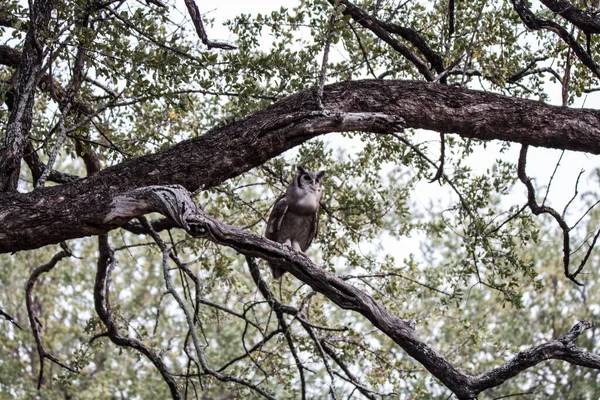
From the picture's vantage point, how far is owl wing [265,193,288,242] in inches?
222

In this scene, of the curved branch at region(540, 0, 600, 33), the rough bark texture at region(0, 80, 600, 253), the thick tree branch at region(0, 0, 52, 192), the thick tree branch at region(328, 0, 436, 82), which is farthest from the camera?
the thick tree branch at region(328, 0, 436, 82)

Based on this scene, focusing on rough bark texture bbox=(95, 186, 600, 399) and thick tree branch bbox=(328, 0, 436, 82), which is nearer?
rough bark texture bbox=(95, 186, 600, 399)

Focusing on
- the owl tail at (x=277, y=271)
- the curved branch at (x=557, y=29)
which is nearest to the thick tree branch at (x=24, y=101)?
the owl tail at (x=277, y=271)

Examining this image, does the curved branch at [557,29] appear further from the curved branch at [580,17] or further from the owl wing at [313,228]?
the owl wing at [313,228]

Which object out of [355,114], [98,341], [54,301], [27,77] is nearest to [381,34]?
[355,114]

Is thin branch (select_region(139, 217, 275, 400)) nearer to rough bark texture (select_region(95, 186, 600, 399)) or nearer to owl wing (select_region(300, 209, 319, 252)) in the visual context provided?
rough bark texture (select_region(95, 186, 600, 399))

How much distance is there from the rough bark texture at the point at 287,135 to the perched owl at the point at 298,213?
121 cm

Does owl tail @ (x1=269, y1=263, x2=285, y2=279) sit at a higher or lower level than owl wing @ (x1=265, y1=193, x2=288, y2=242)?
lower

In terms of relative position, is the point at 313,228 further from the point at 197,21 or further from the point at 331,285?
the point at 331,285

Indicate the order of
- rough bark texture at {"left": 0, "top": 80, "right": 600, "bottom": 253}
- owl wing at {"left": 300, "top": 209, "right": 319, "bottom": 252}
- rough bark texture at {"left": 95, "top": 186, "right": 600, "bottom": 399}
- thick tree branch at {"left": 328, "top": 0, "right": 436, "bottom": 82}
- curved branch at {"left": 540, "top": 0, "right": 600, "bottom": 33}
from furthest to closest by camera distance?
owl wing at {"left": 300, "top": 209, "right": 319, "bottom": 252} → thick tree branch at {"left": 328, "top": 0, "right": 436, "bottom": 82} → curved branch at {"left": 540, "top": 0, "right": 600, "bottom": 33} → rough bark texture at {"left": 0, "top": 80, "right": 600, "bottom": 253} → rough bark texture at {"left": 95, "top": 186, "right": 600, "bottom": 399}

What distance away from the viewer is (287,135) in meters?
4.15

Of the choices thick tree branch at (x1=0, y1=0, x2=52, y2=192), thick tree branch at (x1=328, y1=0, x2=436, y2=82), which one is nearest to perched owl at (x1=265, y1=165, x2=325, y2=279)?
thick tree branch at (x1=328, y1=0, x2=436, y2=82)

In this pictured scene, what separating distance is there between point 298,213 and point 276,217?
0.75ft

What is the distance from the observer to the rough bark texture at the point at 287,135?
385 centimetres
